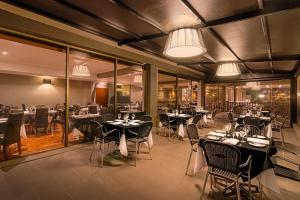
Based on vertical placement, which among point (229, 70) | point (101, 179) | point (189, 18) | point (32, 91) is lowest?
point (101, 179)

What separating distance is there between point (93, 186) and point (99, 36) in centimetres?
379

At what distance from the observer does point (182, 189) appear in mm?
2539

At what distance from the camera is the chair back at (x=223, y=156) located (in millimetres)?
1915

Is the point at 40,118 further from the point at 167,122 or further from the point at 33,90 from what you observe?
the point at 33,90

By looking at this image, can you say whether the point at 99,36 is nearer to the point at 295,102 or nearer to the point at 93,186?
the point at 93,186

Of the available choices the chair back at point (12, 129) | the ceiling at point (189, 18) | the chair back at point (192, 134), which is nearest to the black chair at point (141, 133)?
the chair back at point (192, 134)

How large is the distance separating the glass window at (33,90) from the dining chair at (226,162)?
12.4 feet

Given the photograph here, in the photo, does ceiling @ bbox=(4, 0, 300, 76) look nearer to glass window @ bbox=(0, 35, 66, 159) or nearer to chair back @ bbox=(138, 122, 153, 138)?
glass window @ bbox=(0, 35, 66, 159)

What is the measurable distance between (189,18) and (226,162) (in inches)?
111

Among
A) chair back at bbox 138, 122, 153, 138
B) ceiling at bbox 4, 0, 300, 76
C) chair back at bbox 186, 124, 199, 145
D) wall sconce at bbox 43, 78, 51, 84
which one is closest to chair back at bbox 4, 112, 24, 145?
ceiling at bbox 4, 0, 300, 76

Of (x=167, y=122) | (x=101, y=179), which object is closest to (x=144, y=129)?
(x=101, y=179)

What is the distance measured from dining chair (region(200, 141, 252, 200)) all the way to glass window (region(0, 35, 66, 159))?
12.4 ft

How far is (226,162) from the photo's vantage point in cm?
202

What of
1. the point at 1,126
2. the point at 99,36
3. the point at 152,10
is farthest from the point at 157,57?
the point at 1,126
